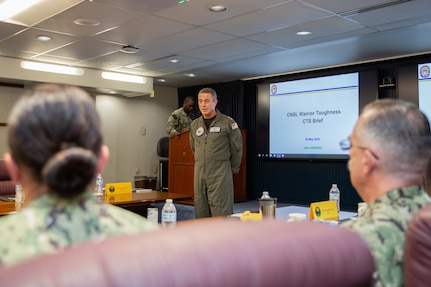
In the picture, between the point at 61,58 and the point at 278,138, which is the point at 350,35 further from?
the point at 61,58

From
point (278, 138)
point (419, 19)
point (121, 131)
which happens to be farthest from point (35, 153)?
point (121, 131)

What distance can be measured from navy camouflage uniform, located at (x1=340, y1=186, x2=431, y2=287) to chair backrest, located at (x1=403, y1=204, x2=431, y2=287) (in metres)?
0.07

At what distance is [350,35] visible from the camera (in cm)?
530

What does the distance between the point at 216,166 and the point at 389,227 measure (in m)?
2.91

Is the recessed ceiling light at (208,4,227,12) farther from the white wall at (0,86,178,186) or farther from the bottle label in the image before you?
the white wall at (0,86,178,186)

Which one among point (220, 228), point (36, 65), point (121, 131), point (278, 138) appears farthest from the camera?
point (121, 131)

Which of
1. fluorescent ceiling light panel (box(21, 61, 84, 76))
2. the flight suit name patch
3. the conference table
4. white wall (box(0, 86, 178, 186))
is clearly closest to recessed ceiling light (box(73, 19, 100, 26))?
the flight suit name patch

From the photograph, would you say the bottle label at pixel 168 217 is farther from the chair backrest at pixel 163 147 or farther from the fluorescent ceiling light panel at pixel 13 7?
the chair backrest at pixel 163 147

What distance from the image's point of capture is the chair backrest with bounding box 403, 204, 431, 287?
0.88 meters

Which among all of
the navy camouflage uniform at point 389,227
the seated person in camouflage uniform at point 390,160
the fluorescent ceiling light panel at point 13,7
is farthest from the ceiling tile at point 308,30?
the navy camouflage uniform at point 389,227

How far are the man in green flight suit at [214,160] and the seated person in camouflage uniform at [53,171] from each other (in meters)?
3.14

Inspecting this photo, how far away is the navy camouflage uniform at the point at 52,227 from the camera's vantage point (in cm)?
69

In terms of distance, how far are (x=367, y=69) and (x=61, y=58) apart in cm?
451

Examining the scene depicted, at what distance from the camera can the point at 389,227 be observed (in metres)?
1.07
